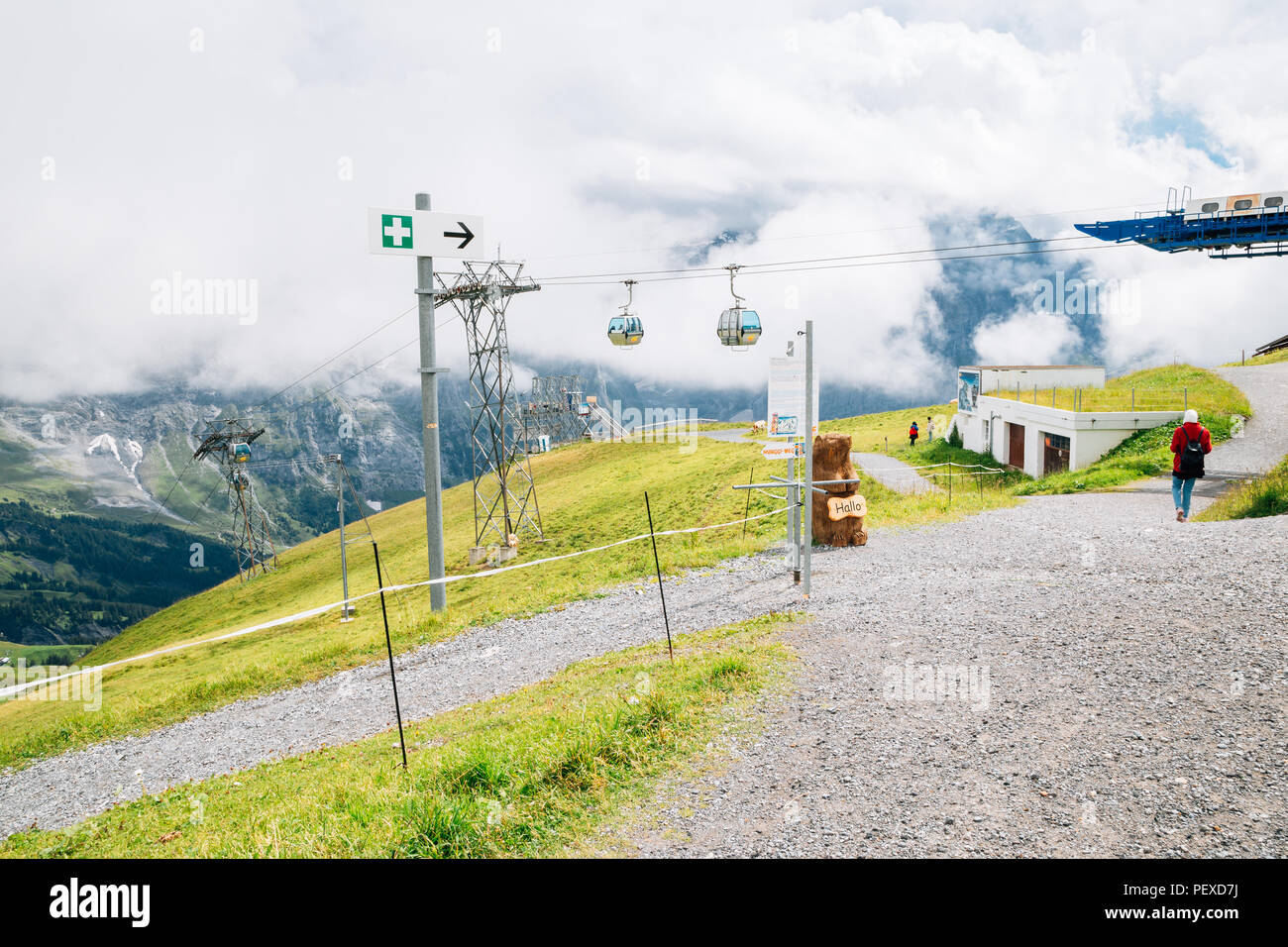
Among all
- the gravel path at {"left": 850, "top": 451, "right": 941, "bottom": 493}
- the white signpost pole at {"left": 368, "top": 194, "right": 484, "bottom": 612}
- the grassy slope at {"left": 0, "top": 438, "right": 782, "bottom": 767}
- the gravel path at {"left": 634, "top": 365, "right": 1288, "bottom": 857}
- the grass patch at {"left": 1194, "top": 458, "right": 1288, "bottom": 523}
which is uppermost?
the white signpost pole at {"left": 368, "top": 194, "right": 484, "bottom": 612}

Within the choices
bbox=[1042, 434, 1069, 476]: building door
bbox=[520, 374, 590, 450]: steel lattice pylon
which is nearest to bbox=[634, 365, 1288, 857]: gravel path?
bbox=[1042, 434, 1069, 476]: building door

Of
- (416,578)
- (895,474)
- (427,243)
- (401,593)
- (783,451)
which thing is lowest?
(416,578)

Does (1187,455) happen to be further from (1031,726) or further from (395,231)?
(395,231)

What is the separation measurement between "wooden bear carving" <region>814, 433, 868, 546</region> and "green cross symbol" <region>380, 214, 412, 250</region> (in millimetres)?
9869

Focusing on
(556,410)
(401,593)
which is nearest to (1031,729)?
(401,593)

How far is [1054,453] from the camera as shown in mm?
35219

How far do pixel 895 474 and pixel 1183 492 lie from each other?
19177 millimetres

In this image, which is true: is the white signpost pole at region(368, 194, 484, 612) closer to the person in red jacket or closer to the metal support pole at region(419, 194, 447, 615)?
the metal support pole at region(419, 194, 447, 615)

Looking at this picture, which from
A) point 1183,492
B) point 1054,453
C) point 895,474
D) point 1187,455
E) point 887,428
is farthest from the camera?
point 887,428

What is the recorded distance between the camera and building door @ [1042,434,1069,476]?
33.9 meters

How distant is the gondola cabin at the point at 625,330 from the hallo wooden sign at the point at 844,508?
27244 millimetres

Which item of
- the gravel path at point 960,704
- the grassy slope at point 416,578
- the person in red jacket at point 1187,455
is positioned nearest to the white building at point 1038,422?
the grassy slope at point 416,578

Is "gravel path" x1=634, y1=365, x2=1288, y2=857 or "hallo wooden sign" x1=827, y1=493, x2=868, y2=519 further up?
"hallo wooden sign" x1=827, y1=493, x2=868, y2=519
